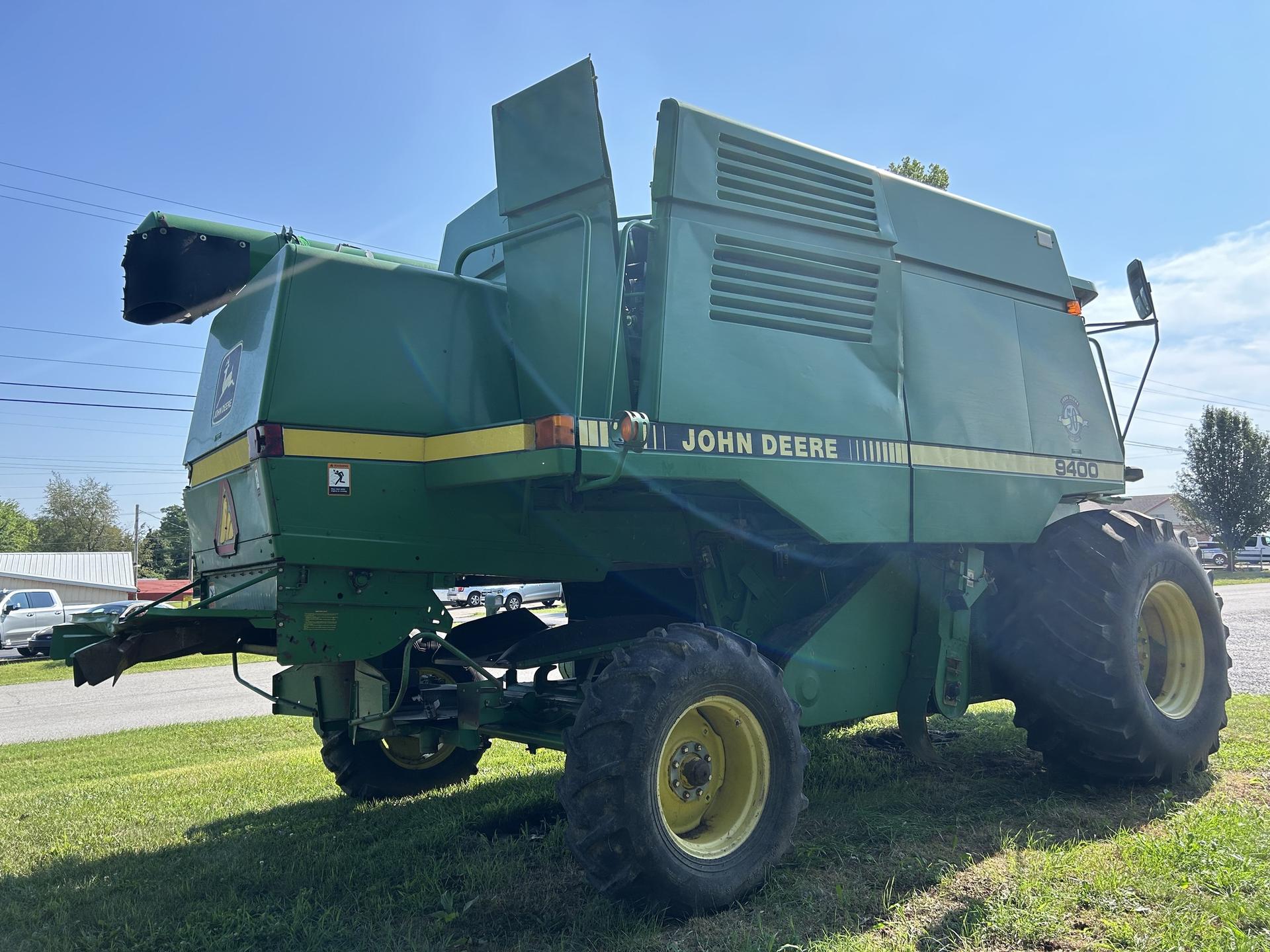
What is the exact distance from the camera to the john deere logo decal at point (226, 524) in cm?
447

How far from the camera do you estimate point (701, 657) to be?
12.6 ft

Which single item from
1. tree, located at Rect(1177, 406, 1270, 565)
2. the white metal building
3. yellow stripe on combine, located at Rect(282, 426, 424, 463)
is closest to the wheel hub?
yellow stripe on combine, located at Rect(282, 426, 424, 463)

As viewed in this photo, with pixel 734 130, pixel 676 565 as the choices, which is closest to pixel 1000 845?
pixel 676 565

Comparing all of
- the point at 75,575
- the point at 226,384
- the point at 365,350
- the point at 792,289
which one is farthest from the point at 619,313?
the point at 75,575

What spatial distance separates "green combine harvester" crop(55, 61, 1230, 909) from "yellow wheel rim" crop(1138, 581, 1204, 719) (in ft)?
0.35

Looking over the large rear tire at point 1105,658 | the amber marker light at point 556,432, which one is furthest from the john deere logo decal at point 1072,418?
the amber marker light at point 556,432

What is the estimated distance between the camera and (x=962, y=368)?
531 cm

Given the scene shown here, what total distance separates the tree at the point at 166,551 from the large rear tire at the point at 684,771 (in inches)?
3107

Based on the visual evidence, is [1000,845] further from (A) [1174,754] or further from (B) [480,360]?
(B) [480,360]

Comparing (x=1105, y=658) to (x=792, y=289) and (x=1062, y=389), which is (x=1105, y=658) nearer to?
(x=1062, y=389)

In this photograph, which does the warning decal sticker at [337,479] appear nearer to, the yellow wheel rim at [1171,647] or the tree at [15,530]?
the yellow wheel rim at [1171,647]

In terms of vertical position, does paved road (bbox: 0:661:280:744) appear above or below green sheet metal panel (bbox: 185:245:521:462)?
below

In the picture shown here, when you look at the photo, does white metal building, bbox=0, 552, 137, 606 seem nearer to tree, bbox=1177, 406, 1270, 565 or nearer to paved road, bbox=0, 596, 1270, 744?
paved road, bbox=0, 596, 1270, 744

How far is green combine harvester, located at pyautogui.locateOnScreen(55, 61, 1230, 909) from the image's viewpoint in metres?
3.94
